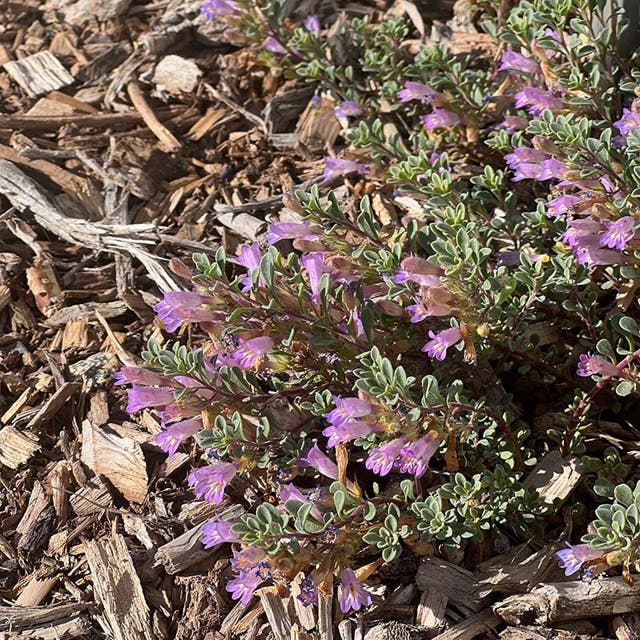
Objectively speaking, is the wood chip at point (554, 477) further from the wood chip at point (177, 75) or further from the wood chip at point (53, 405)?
the wood chip at point (177, 75)

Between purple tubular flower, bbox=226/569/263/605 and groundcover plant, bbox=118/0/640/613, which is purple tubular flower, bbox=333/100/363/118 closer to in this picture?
groundcover plant, bbox=118/0/640/613

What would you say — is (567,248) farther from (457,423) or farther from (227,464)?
(227,464)

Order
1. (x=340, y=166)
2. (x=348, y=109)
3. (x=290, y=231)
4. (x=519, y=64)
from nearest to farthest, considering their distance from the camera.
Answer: (x=290, y=231) < (x=519, y=64) < (x=340, y=166) < (x=348, y=109)

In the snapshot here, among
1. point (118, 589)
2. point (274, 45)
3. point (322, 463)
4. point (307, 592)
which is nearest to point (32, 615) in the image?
point (118, 589)

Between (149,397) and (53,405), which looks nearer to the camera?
(149,397)

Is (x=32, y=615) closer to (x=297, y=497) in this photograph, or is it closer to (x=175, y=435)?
(x=175, y=435)

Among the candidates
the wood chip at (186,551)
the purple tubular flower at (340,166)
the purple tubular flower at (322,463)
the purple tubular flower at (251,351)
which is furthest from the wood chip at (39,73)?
the purple tubular flower at (322,463)

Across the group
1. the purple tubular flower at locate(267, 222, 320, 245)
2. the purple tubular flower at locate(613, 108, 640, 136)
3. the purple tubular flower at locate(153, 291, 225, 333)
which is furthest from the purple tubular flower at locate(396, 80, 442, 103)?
the purple tubular flower at locate(153, 291, 225, 333)
